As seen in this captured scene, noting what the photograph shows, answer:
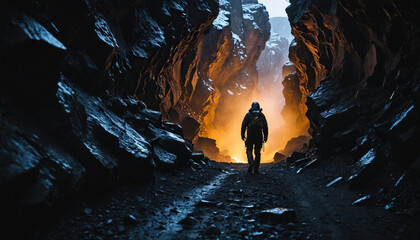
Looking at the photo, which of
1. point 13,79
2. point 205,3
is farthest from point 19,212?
point 205,3

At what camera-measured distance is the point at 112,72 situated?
8.94 meters

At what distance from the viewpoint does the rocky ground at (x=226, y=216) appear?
11.0ft

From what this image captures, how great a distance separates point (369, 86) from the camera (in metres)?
10.3

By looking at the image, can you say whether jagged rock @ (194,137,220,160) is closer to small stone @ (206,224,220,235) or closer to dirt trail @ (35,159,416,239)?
dirt trail @ (35,159,416,239)

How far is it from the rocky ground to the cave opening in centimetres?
1952

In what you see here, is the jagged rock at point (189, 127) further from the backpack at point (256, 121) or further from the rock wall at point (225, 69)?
the backpack at point (256, 121)

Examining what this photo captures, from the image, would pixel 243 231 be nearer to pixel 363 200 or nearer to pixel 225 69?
pixel 363 200

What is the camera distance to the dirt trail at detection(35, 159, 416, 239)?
340 centimetres

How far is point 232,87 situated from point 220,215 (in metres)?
45.3

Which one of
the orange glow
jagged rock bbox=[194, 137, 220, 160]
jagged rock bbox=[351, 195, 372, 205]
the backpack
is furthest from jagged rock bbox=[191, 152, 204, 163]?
the orange glow

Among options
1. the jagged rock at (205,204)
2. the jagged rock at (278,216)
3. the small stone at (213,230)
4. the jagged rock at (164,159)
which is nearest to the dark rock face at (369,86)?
the jagged rock at (278,216)

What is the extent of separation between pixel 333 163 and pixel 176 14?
12.5m

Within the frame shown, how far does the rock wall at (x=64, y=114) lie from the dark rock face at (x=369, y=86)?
5.49m

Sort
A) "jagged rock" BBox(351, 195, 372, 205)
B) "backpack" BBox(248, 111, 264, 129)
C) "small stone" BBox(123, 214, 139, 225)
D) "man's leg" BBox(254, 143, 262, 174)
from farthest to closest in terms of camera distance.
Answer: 1. "backpack" BBox(248, 111, 264, 129)
2. "man's leg" BBox(254, 143, 262, 174)
3. "jagged rock" BBox(351, 195, 372, 205)
4. "small stone" BBox(123, 214, 139, 225)
